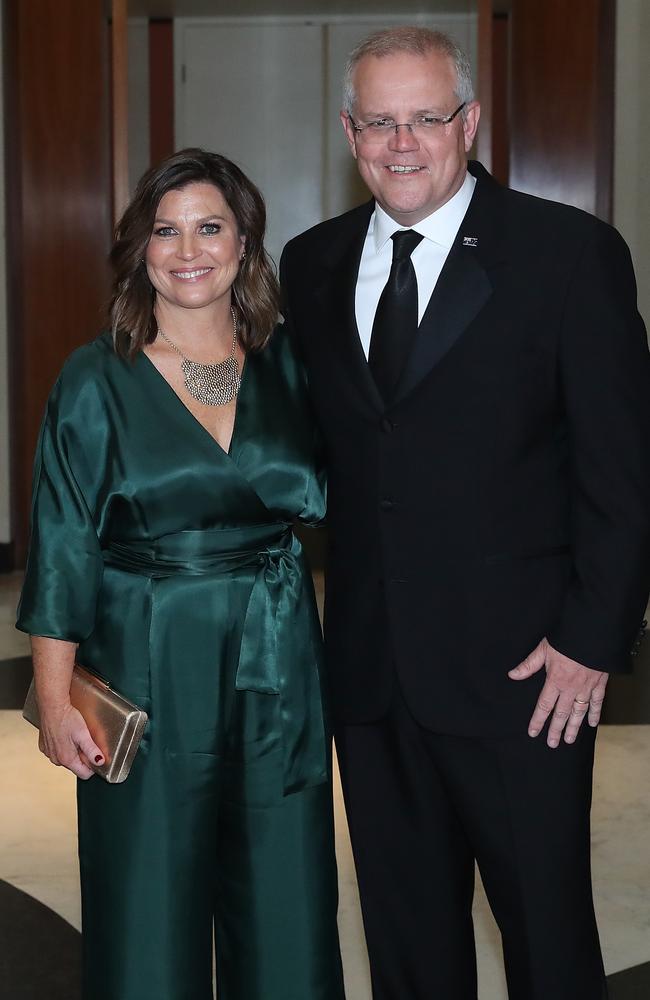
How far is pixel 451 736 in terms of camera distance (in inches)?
75.3

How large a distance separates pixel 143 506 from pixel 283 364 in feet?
1.16

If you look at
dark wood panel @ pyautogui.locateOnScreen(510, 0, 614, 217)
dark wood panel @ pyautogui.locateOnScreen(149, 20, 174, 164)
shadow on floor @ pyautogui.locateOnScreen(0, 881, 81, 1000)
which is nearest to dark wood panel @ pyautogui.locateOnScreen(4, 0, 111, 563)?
dark wood panel @ pyautogui.locateOnScreen(149, 20, 174, 164)

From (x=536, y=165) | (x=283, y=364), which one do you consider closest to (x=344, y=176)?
(x=536, y=165)

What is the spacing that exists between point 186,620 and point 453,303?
24.1 inches

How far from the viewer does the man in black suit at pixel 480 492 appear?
1792 mm

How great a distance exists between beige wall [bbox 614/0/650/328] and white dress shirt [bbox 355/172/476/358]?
4552 millimetres

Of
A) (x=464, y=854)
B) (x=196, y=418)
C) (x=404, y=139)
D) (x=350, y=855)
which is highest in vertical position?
(x=404, y=139)

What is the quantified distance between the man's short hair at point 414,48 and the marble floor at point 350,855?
175 cm

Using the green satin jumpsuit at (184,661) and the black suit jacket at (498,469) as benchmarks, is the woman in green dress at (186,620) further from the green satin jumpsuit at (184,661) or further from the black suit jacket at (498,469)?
the black suit jacket at (498,469)

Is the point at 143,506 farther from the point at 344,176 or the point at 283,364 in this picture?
the point at 344,176

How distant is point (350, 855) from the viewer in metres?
3.23

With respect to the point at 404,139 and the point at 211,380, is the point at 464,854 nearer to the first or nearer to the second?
the point at 211,380

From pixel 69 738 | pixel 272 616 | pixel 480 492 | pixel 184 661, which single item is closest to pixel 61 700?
pixel 69 738

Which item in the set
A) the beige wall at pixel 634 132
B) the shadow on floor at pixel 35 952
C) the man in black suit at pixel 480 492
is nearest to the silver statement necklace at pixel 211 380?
the man in black suit at pixel 480 492
